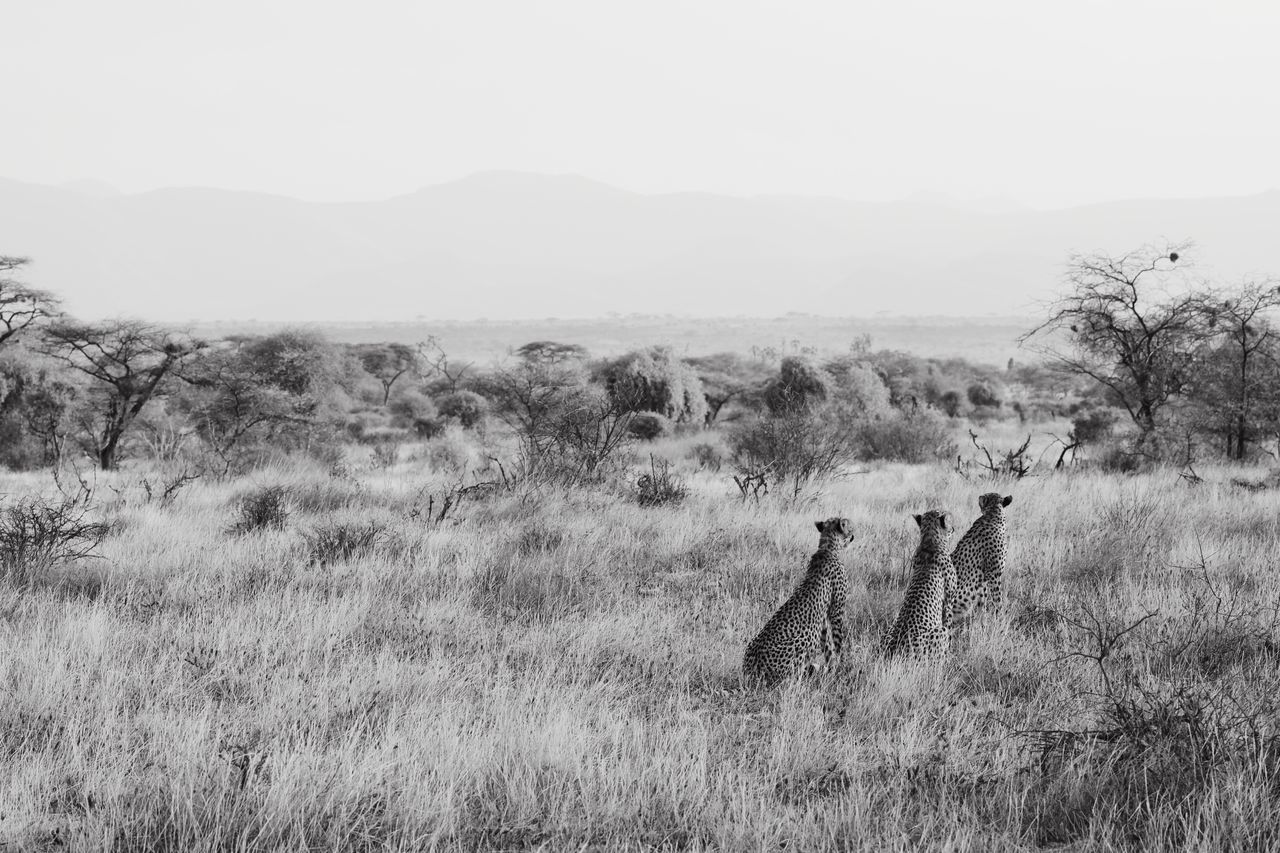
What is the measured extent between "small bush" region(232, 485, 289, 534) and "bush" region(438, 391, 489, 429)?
15.8 metres

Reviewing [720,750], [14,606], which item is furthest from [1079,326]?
[14,606]

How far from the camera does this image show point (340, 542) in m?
7.27

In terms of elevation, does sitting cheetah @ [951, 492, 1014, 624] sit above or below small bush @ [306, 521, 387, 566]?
above

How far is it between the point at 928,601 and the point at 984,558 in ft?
3.30

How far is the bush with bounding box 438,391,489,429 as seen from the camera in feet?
83.5

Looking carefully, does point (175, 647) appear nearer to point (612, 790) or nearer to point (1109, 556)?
point (612, 790)

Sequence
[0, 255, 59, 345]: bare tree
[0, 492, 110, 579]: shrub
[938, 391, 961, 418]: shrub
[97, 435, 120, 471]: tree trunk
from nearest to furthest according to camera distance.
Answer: [0, 492, 110, 579]: shrub, [97, 435, 120, 471]: tree trunk, [0, 255, 59, 345]: bare tree, [938, 391, 961, 418]: shrub

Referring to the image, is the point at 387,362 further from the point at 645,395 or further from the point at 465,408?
the point at 645,395

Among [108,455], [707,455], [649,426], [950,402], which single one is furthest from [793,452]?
[950,402]

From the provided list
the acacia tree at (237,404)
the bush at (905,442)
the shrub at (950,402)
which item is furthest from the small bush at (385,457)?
the shrub at (950,402)

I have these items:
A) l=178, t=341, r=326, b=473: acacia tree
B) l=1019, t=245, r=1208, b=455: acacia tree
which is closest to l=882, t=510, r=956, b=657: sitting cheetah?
l=1019, t=245, r=1208, b=455: acacia tree

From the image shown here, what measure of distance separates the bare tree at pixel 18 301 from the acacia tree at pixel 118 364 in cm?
39

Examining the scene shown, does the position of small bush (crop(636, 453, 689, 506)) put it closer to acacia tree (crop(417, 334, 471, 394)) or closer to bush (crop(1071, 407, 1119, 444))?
bush (crop(1071, 407, 1119, 444))

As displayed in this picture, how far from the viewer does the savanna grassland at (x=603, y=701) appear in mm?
2980
